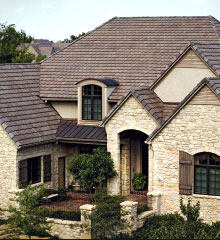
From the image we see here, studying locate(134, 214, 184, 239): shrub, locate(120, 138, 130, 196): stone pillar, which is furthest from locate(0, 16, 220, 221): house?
locate(134, 214, 184, 239): shrub

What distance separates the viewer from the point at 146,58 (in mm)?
35875

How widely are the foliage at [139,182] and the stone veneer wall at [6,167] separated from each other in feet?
18.9

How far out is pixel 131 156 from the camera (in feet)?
110

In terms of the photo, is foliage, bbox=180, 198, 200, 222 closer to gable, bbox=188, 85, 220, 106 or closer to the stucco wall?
the stucco wall

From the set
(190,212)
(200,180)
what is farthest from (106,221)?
(200,180)

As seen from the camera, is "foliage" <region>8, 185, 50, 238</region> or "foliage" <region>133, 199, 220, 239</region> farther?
"foliage" <region>8, 185, 50, 238</region>

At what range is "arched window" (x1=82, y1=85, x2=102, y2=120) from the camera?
34.3 metres

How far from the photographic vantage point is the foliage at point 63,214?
2852 cm

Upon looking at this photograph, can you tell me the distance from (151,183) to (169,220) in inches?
89.0

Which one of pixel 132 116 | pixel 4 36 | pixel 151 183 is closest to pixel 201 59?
pixel 132 116

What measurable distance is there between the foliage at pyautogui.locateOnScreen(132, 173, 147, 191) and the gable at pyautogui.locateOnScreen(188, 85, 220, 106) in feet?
19.6

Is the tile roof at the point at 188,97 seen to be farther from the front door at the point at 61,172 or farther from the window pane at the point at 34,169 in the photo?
the front door at the point at 61,172

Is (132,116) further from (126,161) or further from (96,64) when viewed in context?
(96,64)

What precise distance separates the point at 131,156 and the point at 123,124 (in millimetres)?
2511
